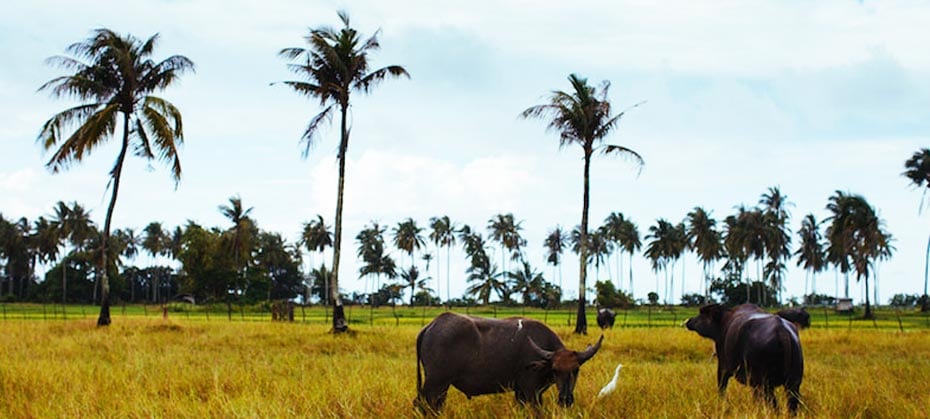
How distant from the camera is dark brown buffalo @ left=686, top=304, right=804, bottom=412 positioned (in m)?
8.75

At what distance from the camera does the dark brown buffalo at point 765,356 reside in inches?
344

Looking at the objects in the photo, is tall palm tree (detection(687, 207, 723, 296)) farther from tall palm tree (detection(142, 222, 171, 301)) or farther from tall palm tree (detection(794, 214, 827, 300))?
tall palm tree (detection(142, 222, 171, 301))

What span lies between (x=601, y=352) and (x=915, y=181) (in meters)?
43.6

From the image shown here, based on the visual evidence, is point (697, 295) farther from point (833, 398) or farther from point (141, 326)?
point (833, 398)

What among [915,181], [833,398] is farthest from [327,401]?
[915,181]

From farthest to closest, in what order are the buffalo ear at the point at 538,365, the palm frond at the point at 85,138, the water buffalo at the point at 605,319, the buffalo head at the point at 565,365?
the water buffalo at the point at 605,319
the palm frond at the point at 85,138
the buffalo ear at the point at 538,365
the buffalo head at the point at 565,365

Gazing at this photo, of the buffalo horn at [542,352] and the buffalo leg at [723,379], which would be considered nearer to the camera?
the buffalo horn at [542,352]

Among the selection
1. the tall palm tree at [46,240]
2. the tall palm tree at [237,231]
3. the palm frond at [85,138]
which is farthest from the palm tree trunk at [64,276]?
the palm frond at [85,138]

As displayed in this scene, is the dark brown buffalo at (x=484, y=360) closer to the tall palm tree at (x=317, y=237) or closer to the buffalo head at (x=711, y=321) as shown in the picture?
the buffalo head at (x=711, y=321)

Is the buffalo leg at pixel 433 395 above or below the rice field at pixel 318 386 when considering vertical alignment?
above

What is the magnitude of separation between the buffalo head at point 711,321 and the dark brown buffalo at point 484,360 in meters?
3.53

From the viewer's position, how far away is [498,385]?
8.29 metres

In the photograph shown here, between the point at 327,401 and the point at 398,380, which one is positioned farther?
the point at 398,380

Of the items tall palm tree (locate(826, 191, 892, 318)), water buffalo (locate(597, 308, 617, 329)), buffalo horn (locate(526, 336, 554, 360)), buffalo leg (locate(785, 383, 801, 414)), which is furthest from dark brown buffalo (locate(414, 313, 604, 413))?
tall palm tree (locate(826, 191, 892, 318))
